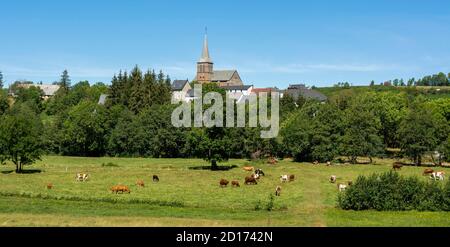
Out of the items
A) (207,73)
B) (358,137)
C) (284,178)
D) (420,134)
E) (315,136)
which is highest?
(207,73)

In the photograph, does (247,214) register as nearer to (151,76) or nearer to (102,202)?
(102,202)

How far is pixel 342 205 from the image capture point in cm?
3572

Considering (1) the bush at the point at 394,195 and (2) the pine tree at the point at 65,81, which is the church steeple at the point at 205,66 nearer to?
(2) the pine tree at the point at 65,81

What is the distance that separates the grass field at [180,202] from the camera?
3050 cm

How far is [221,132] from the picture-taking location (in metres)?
61.8

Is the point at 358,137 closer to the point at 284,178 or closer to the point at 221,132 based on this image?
the point at 221,132

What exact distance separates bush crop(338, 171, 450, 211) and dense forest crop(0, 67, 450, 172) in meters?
26.5

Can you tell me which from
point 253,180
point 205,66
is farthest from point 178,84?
point 253,180

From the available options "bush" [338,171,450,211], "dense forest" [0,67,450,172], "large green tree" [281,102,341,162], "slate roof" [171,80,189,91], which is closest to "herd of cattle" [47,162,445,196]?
"bush" [338,171,450,211]

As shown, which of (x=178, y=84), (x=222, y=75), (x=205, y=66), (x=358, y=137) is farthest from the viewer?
(x=222, y=75)

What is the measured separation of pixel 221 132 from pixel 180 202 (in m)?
25.2

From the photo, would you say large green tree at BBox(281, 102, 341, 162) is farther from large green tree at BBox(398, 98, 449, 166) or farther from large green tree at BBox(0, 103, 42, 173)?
large green tree at BBox(0, 103, 42, 173)

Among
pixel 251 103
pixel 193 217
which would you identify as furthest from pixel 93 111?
pixel 193 217

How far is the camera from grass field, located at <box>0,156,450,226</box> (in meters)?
30.5
